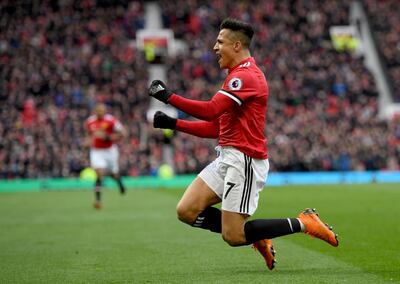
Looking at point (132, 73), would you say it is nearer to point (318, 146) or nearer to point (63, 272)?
point (318, 146)

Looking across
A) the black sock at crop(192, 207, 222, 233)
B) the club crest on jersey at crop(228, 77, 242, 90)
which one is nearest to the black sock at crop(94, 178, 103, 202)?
the black sock at crop(192, 207, 222, 233)

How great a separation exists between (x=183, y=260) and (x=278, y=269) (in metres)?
1.36

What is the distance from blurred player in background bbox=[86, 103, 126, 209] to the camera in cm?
2005

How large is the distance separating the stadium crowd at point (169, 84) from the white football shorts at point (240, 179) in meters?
24.2

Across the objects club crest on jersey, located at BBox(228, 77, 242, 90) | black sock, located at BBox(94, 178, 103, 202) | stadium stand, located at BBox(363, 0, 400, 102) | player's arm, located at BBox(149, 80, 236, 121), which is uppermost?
stadium stand, located at BBox(363, 0, 400, 102)

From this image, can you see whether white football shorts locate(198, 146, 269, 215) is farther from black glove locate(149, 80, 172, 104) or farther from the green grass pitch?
black glove locate(149, 80, 172, 104)

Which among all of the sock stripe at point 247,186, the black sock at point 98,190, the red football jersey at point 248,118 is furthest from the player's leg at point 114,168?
the sock stripe at point 247,186

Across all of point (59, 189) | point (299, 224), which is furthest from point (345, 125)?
point (299, 224)

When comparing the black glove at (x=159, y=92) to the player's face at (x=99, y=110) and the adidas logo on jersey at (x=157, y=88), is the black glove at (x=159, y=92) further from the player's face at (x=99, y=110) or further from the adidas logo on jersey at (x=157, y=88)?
the player's face at (x=99, y=110)

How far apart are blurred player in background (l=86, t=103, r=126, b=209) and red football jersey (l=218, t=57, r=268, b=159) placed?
11.8 meters

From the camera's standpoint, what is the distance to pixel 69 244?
1148 cm

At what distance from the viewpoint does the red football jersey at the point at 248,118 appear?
26.2ft

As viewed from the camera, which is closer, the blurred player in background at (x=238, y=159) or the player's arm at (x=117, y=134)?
the blurred player in background at (x=238, y=159)

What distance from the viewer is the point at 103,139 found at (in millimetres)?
20797
